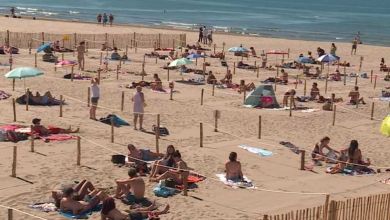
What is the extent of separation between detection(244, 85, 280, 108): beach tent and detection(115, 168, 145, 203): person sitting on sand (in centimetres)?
1266

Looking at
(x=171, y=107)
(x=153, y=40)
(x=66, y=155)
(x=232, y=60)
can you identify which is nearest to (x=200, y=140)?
(x=66, y=155)

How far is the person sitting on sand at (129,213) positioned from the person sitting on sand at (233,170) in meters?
2.61

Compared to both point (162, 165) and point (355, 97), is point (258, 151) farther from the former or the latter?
point (355, 97)

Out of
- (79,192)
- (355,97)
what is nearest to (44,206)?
(79,192)

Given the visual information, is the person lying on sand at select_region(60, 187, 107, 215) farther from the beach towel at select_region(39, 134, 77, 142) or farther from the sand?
the beach towel at select_region(39, 134, 77, 142)

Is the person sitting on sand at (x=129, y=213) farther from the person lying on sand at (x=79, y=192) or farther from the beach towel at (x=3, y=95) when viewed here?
the beach towel at (x=3, y=95)

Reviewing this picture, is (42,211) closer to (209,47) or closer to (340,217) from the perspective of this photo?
(340,217)

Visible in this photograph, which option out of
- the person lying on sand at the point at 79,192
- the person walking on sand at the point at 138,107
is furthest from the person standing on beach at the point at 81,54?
the person lying on sand at the point at 79,192

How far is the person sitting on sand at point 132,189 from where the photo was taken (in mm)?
13500

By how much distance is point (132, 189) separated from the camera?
1359 cm

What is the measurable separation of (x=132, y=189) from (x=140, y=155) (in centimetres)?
268

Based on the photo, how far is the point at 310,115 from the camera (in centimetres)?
2452

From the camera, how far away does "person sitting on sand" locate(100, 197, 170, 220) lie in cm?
1197

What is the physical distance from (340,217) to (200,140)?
7398 mm
